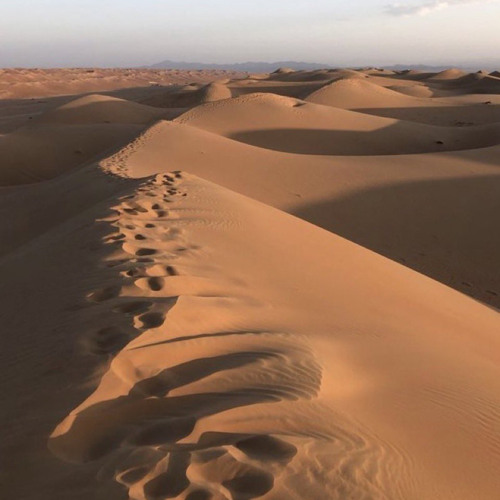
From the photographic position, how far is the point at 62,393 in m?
2.30

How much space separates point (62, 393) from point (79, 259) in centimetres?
204

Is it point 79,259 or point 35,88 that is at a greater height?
point 79,259

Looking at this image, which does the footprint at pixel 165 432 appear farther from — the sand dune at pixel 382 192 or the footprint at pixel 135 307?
the sand dune at pixel 382 192

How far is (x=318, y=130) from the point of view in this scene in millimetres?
17781

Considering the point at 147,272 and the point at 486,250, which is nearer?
the point at 147,272

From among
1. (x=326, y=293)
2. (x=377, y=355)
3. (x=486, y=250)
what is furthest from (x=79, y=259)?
(x=486, y=250)

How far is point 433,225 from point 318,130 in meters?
9.10

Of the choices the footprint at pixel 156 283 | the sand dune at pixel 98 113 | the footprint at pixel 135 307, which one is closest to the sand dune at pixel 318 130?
the sand dune at pixel 98 113

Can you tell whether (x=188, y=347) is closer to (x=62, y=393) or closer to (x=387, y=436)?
(x=62, y=393)

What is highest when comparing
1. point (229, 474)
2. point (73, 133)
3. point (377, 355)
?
point (229, 474)

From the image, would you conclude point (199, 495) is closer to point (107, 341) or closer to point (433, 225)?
point (107, 341)

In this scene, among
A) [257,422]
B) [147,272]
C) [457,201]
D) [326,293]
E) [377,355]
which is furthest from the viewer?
[457,201]

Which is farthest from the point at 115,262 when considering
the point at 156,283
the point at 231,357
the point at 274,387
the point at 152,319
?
the point at 274,387

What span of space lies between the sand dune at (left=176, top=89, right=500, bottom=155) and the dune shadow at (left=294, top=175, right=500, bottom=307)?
262 inches
